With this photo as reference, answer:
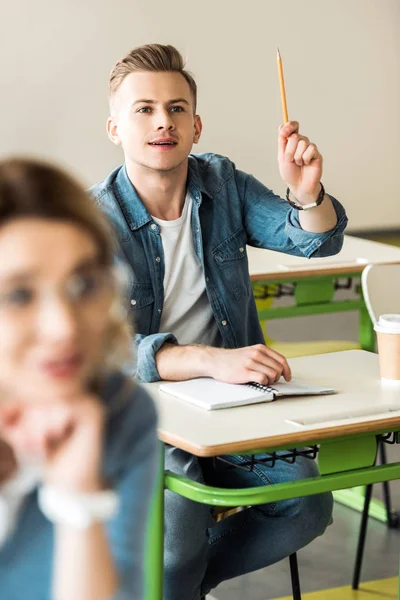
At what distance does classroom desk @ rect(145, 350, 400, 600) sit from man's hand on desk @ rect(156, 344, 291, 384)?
0.06 meters

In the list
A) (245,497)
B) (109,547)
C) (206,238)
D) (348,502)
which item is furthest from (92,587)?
(348,502)

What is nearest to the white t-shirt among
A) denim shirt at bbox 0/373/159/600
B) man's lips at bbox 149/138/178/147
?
man's lips at bbox 149/138/178/147

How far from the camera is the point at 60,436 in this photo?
528 mm

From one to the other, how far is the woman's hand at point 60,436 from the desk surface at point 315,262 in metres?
2.87

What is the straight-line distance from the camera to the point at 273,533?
7.29 ft

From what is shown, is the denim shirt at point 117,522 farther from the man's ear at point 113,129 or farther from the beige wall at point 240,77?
the beige wall at point 240,77

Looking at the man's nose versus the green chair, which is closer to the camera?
the man's nose

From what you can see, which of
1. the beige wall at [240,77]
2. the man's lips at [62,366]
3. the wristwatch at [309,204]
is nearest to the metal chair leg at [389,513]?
the wristwatch at [309,204]

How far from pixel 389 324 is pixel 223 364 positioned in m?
0.35

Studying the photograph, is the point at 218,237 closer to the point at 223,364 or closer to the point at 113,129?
the point at 113,129

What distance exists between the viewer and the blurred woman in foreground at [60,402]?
515 millimetres

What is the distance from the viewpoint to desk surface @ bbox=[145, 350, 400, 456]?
174cm

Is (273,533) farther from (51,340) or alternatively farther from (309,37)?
(309,37)

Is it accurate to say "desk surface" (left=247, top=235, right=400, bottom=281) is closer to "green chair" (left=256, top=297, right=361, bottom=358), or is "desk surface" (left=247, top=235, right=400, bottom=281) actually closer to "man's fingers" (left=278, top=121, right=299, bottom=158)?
"green chair" (left=256, top=297, right=361, bottom=358)
